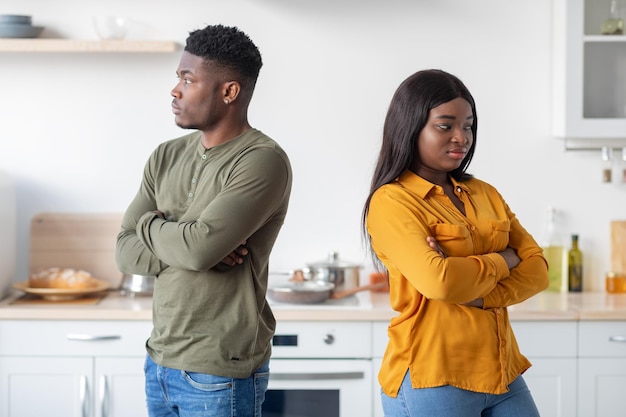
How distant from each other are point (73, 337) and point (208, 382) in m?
1.37

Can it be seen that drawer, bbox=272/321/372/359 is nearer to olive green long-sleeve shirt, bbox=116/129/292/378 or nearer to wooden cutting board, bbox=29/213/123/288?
wooden cutting board, bbox=29/213/123/288

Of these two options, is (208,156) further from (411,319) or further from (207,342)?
(411,319)

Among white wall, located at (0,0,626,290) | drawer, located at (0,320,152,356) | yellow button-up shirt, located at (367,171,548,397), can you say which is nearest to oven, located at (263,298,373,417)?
drawer, located at (0,320,152,356)

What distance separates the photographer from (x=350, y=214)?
3693mm

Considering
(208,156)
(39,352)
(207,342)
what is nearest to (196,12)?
(39,352)

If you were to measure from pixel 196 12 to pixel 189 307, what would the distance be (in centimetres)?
193

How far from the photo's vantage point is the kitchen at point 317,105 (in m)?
3.63

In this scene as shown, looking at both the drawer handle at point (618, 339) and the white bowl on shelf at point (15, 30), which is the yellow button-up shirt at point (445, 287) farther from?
the white bowl on shelf at point (15, 30)

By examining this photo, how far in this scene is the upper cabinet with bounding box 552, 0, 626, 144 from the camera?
3.43 meters

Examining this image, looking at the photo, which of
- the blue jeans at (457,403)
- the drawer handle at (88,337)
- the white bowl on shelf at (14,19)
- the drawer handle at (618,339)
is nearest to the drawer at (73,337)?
the drawer handle at (88,337)

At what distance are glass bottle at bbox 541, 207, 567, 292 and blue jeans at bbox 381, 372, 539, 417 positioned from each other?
1777 millimetres

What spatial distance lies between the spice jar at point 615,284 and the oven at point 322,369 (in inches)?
41.8

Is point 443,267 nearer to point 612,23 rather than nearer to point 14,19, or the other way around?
point 612,23

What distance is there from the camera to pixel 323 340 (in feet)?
10.4
